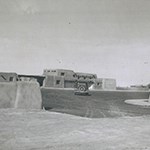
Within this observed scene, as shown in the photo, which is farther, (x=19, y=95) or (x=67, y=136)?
(x=19, y=95)

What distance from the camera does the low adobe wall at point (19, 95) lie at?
1131 centimetres

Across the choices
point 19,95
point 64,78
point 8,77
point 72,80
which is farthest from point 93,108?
point 72,80

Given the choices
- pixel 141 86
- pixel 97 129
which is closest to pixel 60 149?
pixel 97 129

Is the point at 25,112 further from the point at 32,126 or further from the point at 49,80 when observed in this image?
the point at 49,80

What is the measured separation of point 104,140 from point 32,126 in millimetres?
2413

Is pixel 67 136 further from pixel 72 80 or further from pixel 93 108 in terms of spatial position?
pixel 72 80

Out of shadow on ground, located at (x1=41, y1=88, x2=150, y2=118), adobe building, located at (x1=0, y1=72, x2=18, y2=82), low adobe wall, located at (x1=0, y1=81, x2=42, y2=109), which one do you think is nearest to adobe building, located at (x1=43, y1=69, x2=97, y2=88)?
adobe building, located at (x1=0, y1=72, x2=18, y2=82)

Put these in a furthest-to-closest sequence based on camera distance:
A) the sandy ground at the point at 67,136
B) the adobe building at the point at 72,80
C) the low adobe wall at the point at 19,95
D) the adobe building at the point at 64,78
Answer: the adobe building at the point at 72,80 < the adobe building at the point at 64,78 < the low adobe wall at the point at 19,95 < the sandy ground at the point at 67,136

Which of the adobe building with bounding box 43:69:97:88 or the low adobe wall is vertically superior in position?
the adobe building with bounding box 43:69:97:88

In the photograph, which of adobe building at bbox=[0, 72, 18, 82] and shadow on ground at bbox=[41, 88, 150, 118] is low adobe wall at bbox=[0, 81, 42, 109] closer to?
shadow on ground at bbox=[41, 88, 150, 118]

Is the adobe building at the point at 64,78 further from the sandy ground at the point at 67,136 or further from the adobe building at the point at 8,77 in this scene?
the sandy ground at the point at 67,136

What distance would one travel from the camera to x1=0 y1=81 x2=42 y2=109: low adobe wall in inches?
445

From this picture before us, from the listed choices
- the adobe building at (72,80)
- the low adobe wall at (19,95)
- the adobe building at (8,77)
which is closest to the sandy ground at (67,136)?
the low adobe wall at (19,95)

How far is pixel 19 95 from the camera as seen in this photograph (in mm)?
11375
